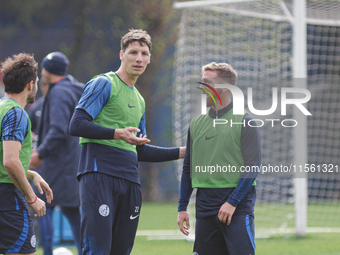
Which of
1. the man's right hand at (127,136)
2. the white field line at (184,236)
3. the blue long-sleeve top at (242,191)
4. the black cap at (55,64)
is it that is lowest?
the white field line at (184,236)

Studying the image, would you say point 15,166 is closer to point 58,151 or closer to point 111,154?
point 111,154

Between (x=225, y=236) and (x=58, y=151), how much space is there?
88.6 inches

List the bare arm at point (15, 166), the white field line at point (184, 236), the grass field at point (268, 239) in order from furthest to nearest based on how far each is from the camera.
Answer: the white field line at point (184, 236)
the grass field at point (268, 239)
the bare arm at point (15, 166)

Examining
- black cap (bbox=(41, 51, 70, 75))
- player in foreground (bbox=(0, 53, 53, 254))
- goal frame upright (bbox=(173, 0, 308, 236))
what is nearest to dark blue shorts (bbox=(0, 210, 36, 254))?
player in foreground (bbox=(0, 53, 53, 254))

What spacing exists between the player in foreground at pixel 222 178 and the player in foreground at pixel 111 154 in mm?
447

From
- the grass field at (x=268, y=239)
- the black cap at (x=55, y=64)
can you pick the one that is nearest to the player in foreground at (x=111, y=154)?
the black cap at (x=55, y=64)

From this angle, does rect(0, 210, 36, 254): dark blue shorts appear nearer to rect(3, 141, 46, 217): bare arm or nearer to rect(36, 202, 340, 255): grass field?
rect(3, 141, 46, 217): bare arm

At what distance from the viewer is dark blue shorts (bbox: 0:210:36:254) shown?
320 centimetres

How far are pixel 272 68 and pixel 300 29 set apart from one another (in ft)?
5.15

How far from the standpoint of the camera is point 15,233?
3.20 meters

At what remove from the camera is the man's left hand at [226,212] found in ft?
10.7

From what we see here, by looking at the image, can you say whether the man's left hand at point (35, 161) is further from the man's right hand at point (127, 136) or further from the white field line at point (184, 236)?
the white field line at point (184, 236)

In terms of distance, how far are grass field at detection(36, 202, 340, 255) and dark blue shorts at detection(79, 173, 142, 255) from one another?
10.6 ft

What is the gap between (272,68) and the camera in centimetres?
980
